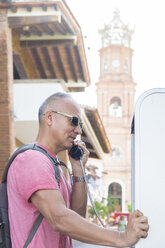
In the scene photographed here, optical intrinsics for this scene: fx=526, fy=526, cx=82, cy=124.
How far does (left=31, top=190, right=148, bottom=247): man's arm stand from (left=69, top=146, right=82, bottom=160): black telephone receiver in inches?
28.1

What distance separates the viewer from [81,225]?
2.07m

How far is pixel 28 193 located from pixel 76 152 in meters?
0.74

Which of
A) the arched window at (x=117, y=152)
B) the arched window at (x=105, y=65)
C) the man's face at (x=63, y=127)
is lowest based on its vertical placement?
the arched window at (x=117, y=152)

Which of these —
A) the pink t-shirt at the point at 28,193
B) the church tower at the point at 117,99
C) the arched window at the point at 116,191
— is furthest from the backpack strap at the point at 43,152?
the arched window at the point at 116,191

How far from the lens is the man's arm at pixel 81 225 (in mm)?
1989

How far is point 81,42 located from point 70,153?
34.5ft

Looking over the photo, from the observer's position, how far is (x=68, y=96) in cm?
254

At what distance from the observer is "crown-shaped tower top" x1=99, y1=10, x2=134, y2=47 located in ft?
209

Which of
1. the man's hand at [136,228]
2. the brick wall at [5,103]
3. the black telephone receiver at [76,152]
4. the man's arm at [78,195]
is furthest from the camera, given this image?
the brick wall at [5,103]

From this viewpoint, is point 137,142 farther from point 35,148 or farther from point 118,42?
point 118,42

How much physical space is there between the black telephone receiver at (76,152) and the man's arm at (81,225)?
0.71 meters

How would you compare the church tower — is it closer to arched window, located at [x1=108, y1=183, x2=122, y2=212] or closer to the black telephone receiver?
arched window, located at [x1=108, y1=183, x2=122, y2=212]

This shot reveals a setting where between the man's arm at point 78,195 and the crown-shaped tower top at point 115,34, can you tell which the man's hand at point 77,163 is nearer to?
the man's arm at point 78,195

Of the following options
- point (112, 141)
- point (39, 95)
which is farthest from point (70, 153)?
point (112, 141)
